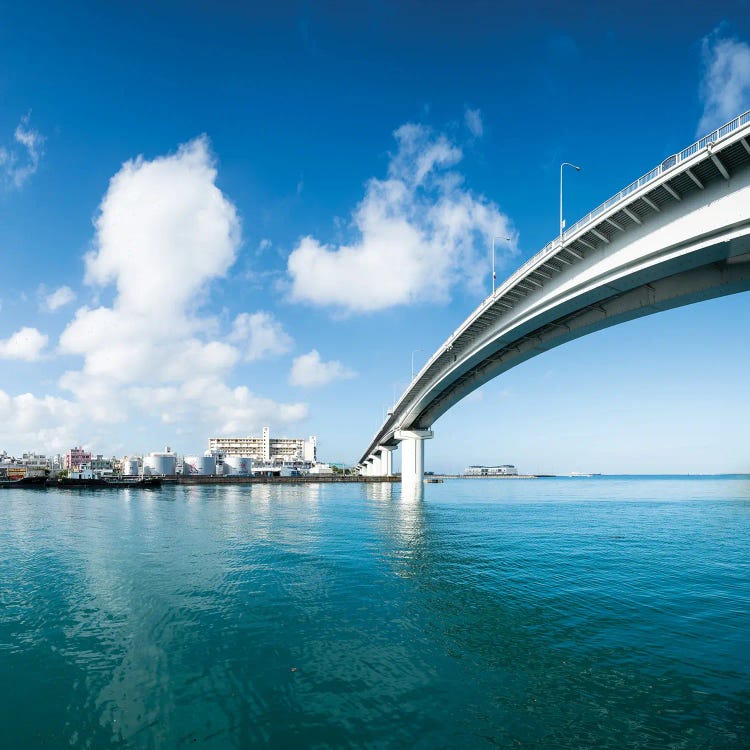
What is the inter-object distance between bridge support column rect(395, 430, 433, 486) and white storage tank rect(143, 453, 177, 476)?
93.2 m

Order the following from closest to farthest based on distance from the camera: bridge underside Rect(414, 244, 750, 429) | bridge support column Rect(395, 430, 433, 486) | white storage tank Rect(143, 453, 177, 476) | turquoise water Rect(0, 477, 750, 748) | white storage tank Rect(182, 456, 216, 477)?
turquoise water Rect(0, 477, 750, 748)
bridge underside Rect(414, 244, 750, 429)
bridge support column Rect(395, 430, 433, 486)
white storage tank Rect(143, 453, 177, 476)
white storage tank Rect(182, 456, 216, 477)

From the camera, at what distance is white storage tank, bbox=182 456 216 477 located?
15812cm

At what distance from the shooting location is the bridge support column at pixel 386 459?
128 metres

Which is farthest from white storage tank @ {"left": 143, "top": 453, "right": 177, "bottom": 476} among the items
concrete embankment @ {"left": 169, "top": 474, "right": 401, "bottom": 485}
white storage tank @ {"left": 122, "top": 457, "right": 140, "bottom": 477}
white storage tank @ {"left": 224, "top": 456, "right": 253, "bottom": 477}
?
white storage tank @ {"left": 224, "top": 456, "right": 253, "bottom": 477}

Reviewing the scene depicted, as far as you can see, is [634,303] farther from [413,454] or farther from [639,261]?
[413,454]

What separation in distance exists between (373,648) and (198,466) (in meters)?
161

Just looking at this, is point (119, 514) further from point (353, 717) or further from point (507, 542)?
point (353, 717)

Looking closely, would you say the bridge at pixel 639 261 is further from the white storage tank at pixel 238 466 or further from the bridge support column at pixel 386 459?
the white storage tank at pixel 238 466

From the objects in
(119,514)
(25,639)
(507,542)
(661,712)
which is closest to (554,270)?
(507,542)

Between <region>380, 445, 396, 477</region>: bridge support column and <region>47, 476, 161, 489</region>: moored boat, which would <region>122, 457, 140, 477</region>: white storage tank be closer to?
<region>47, 476, 161, 489</region>: moored boat

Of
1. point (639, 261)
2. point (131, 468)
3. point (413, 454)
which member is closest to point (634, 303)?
point (639, 261)

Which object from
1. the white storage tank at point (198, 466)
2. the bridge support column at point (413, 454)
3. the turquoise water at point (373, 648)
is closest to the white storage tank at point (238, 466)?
the white storage tank at point (198, 466)

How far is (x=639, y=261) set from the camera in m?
23.9

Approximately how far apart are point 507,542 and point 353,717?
23932mm
